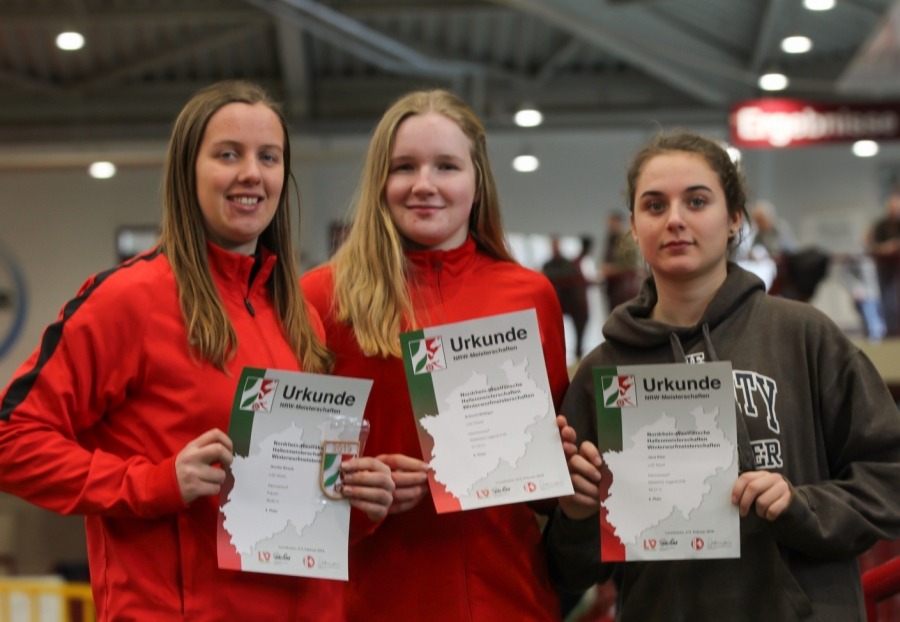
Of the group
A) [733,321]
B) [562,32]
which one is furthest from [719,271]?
[562,32]

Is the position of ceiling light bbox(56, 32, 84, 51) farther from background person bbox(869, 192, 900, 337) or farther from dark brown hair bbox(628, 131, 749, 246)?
dark brown hair bbox(628, 131, 749, 246)

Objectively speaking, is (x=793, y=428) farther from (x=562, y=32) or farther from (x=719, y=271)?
(x=562, y=32)

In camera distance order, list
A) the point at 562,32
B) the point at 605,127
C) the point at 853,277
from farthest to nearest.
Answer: the point at 605,127 → the point at 562,32 → the point at 853,277

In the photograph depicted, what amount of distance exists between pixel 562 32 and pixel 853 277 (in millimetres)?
5422

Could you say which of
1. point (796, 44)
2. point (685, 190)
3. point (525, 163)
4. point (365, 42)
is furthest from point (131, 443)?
point (525, 163)

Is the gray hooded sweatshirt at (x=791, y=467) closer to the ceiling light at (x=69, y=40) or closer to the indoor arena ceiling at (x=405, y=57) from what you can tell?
the indoor arena ceiling at (x=405, y=57)

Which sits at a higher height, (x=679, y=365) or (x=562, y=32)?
(x=562, y=32)

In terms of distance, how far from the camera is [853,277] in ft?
32.5

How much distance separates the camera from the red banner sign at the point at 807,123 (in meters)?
9.41

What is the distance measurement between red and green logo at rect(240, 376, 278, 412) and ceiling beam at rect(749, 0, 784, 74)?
1076 cm

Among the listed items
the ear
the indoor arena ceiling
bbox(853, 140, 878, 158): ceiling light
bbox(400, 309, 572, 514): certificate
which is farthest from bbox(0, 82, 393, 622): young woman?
bbox(853, 140, 878, 158): ceiling light

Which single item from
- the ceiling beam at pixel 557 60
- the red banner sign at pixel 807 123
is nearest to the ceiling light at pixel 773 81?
the red banner sign at pixel 807 123

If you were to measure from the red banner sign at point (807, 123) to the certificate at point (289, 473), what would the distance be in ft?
28.1

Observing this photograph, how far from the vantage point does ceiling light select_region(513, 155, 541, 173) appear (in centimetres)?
1501
